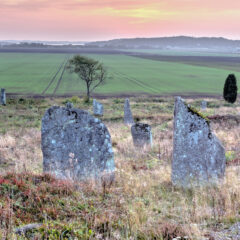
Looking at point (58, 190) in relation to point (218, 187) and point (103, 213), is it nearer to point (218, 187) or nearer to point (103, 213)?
point (103, 213)

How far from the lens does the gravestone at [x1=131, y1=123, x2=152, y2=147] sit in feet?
52.1

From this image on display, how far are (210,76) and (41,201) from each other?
9600 centimetres

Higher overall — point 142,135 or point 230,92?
point 230,92

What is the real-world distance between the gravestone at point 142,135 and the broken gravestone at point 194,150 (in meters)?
7.28

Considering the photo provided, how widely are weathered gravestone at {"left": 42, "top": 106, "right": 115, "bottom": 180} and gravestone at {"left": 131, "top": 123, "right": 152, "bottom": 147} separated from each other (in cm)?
708

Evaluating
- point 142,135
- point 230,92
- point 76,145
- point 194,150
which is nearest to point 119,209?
point 194,150

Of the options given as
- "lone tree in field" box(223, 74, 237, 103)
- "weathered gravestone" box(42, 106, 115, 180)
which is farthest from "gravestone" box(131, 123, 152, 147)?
"lone tree in field" box(223, 74, 237, 103)

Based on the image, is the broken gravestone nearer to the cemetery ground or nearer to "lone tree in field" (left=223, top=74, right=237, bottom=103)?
the cemetery ground

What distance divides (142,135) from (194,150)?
7.68 m

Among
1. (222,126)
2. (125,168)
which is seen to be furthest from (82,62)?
(125,168)

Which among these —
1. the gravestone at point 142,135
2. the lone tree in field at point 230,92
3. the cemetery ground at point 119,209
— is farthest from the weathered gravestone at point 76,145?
the lone tree in field at point 230,92

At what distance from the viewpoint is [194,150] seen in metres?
8.31

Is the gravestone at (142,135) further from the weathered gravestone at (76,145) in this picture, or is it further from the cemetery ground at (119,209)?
the weathered gravestone at (76,145)

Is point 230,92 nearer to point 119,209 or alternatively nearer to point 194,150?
point 194,150
